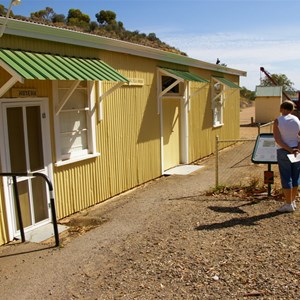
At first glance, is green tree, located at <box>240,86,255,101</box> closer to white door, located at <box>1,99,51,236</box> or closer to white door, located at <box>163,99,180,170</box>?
white door, located at <box>163,99,180,170</box>

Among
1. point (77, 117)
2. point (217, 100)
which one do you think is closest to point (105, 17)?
point (217, 100)

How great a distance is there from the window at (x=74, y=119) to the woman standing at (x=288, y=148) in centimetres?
325

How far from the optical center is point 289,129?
6.28 m

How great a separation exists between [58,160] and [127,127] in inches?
98.6

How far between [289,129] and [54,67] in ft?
11.8

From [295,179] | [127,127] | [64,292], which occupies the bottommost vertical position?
[64,292]

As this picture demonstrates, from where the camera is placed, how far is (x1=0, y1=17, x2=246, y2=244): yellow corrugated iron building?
228 inches

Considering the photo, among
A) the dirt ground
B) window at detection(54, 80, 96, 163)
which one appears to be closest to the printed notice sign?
the dirt ground

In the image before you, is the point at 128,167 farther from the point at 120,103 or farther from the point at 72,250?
the point at 72,250

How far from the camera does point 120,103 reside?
866 cm

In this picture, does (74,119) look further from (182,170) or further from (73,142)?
(182,170)

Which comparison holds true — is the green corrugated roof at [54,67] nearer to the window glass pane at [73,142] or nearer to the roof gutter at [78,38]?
the roof gutter at [78,38]

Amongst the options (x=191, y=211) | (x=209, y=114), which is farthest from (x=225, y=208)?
(x=209, y=114)

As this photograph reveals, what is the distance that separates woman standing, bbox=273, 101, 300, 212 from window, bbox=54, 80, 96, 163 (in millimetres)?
3249
